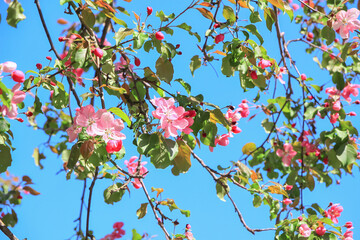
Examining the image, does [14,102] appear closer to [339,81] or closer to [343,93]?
[339,81]

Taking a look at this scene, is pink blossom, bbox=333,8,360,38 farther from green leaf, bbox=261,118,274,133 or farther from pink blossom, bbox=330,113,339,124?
green leaf, bbox=261,118,274,133

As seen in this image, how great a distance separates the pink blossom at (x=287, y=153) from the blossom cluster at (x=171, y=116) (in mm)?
1370

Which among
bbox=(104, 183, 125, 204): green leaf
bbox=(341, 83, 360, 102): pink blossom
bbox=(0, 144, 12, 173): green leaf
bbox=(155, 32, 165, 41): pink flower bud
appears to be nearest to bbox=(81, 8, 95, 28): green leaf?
bbox=(155, 32, 165, 41): pink flower bud

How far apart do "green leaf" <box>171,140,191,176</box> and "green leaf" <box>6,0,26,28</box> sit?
2.16 ft

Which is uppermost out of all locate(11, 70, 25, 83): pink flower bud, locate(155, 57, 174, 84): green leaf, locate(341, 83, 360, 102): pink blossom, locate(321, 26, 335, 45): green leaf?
locate(341, 83, 360, 102): pink blossom

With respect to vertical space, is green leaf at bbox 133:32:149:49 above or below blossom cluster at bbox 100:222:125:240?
above

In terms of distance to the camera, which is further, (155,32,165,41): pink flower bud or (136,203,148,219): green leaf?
(136,203,148,219): green leaf

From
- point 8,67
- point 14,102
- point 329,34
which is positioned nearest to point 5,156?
point 14,102

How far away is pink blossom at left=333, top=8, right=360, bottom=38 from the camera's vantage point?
1.69 meters

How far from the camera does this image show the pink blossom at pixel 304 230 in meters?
1.61

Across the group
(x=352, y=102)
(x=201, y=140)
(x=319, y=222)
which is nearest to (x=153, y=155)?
(x=201, y=140)

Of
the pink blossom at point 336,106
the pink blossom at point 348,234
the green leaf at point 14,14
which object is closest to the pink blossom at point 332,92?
the pink blossom at point 336,106

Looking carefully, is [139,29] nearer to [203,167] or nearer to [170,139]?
[170,139]

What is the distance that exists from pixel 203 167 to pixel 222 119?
36 centimetres
